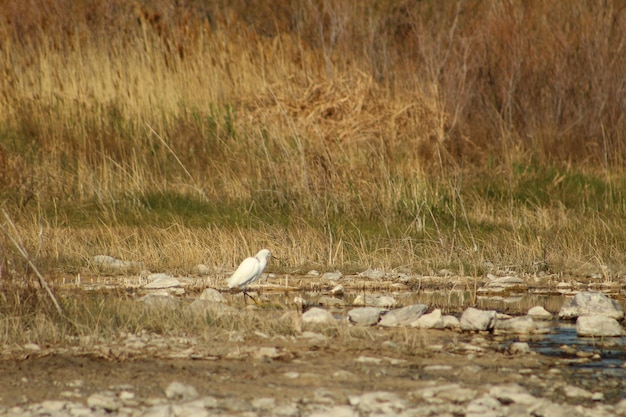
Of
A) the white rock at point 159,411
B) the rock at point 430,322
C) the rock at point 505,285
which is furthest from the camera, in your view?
the rock at point 505,285

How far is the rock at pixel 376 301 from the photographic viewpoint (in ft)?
21.6

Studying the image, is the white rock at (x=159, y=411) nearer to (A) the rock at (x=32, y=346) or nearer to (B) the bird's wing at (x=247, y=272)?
(A) the rock at (x=32, y=346)

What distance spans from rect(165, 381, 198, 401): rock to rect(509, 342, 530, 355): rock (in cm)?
182

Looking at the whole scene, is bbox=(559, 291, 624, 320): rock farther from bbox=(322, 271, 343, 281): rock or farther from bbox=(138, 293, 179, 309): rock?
bbox=(138, 293, 179, 309): rock

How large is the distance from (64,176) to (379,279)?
5019 mm

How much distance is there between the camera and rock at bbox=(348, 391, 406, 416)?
3818 millimetres

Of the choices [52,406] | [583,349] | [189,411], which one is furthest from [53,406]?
[583,349]

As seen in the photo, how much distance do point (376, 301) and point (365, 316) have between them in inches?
35.9

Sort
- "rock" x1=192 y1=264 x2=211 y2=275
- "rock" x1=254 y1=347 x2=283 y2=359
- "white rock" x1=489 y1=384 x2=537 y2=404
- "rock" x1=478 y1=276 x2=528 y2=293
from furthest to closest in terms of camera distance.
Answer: "rock" x1=192 y1=264 x2=211 y2=275 → "rock" x1=478 y1=276 x2=528 y2=293 → "rock" x1=254 y1=347 x2=283 y2=359 → "white rock" x1=489 y1=384 x2=537 y2=404

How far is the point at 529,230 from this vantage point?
31.0ft

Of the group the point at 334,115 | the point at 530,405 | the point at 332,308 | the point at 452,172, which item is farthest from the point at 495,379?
the point at 334,115

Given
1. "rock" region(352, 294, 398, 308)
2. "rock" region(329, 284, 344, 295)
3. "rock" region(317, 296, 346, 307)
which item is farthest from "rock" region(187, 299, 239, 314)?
"rock" region(329, 284, 344, 295)

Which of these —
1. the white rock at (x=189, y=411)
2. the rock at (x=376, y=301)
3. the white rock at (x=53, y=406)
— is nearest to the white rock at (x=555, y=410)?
the white rock at (x=189, y=411)

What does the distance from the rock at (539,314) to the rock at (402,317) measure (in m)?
0.84
